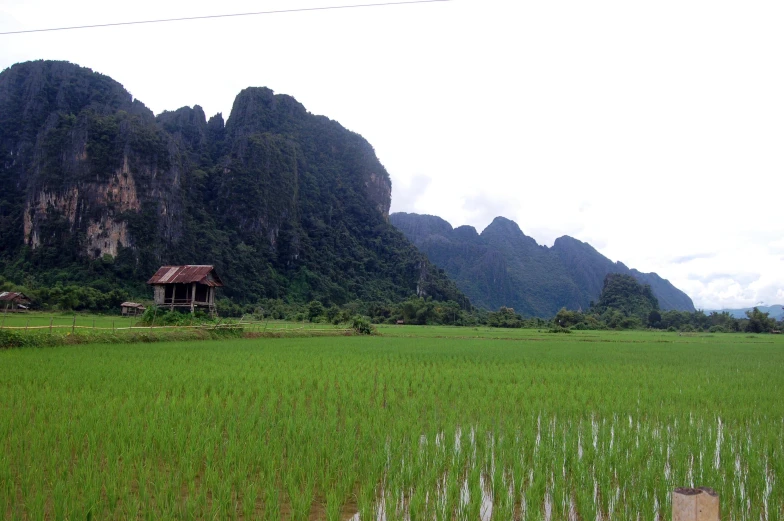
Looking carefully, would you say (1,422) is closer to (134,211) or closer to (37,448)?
(37,448)

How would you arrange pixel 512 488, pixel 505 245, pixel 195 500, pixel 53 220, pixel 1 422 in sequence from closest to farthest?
pixel 195 500 < pixel 512 488 < pixel 1 422 < pixel 53 220 < pixel 505 245

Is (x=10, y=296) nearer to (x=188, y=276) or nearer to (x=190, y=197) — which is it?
(x=188, y=276)

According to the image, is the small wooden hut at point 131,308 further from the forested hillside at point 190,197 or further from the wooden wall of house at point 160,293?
the forested hillside at point 190,197

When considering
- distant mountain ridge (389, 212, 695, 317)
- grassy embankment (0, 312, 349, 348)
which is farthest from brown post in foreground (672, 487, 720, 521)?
distant mountain ridge (389, 212, 695, 317)

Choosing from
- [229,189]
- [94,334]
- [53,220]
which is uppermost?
[229,189]

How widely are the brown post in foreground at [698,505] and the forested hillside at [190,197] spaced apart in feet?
141

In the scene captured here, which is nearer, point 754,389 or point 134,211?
point 754,389

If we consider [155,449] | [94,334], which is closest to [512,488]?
[155,449]

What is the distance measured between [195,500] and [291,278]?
55337 millimetres

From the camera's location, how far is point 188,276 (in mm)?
23203

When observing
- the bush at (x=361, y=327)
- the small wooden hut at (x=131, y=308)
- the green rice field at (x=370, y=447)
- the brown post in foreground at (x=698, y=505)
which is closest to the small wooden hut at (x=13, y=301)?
the small wooden hut at (x=131, y=308)

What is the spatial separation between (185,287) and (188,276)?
2.27 feet

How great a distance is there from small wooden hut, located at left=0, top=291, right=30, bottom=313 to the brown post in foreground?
31.0 m

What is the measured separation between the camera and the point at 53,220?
45.5 meters
